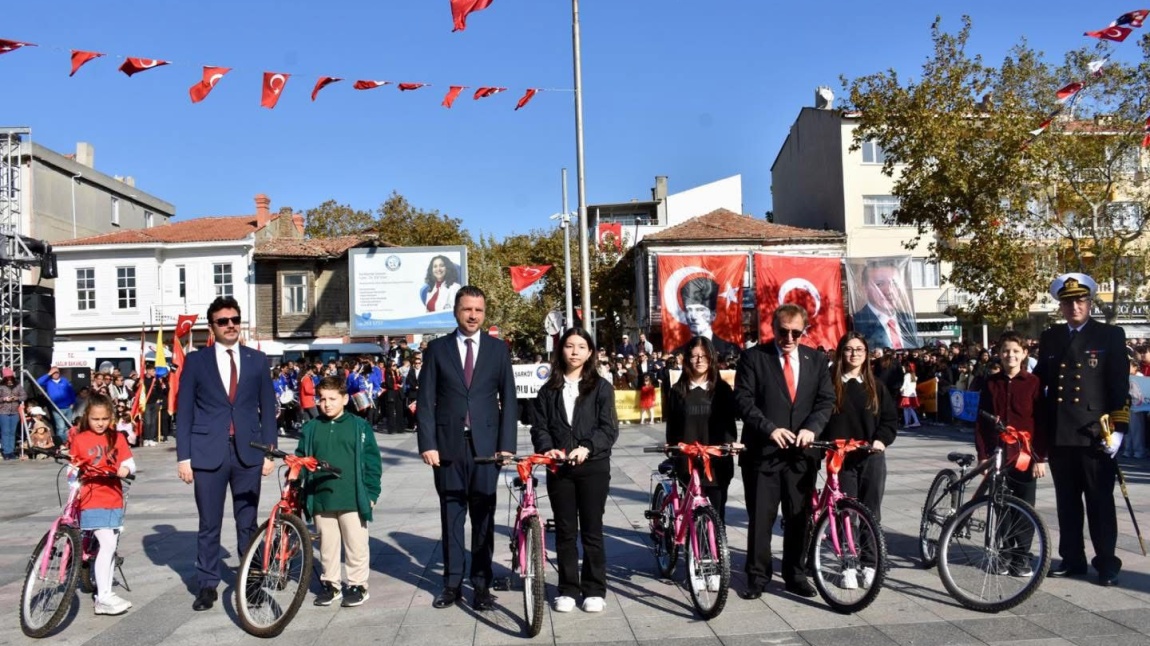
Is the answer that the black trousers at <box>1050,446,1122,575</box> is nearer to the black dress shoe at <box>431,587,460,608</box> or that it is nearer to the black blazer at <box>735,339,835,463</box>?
the black blazer at <box>735,339,835,463</box>

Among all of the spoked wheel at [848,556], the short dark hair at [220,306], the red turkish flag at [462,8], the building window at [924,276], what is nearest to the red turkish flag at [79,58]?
the red turkish flag at [462,8]

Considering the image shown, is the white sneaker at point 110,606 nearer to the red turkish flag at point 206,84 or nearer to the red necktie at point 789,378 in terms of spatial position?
the red necktie at point 789,378

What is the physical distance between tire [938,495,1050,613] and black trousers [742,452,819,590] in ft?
2.74

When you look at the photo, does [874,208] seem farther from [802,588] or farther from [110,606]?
[110,606]

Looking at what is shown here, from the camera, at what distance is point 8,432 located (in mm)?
18547

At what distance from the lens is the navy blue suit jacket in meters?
6.28

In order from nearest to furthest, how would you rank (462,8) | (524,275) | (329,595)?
(329,595) → (462,8) → (524,275)

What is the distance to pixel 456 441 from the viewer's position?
6.26 meters

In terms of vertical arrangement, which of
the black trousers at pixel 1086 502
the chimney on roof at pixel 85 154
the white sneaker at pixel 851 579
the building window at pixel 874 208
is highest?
the chimney on roof at pixel 85 154

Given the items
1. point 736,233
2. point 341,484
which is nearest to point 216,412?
point 341,484

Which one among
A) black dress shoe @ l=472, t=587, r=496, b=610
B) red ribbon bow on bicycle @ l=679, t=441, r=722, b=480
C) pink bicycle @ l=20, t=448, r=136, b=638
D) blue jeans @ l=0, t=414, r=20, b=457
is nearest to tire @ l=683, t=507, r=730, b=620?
red ribbon bow on bicycle @ l=679, t=441, r=722, b=480

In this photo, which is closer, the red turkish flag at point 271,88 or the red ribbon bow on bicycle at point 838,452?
the red ribbon bow on bicycle at point 838,452

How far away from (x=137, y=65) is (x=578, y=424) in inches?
392

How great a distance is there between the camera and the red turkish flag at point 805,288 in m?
27.8
